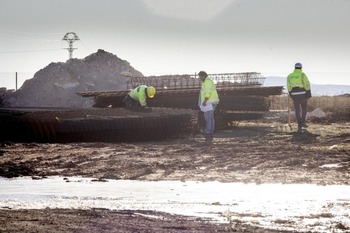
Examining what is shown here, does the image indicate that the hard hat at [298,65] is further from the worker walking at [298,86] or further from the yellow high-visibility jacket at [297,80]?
the yellow high-visibility jacket at [297,80]

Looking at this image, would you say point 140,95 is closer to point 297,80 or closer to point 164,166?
point 297,80

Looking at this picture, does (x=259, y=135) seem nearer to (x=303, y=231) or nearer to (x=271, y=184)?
(x=271, y=184)

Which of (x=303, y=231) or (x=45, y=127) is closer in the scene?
(x=303, y=231)

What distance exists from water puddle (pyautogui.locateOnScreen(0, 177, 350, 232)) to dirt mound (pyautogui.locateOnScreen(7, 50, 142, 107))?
6274 centimetres

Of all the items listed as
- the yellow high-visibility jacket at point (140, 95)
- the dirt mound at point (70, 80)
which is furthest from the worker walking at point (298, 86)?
the dirt mound at point (70, 80)

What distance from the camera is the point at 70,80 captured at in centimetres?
8069

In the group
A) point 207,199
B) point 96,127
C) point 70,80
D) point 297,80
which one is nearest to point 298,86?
point 297,80

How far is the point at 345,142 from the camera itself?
17.3 m

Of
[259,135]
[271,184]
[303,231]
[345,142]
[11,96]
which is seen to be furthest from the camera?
[11,96]

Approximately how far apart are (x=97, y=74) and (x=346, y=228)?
7546cm

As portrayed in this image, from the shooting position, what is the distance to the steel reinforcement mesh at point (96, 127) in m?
18.0

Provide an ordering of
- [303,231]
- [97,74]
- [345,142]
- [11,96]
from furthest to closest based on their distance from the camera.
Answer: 1. [97,74]
2. [11,96]
3. [345,142]
4. [303,231]

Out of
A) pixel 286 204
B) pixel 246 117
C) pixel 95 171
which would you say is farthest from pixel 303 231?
pixel 246 117

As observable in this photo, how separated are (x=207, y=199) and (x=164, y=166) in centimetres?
363
